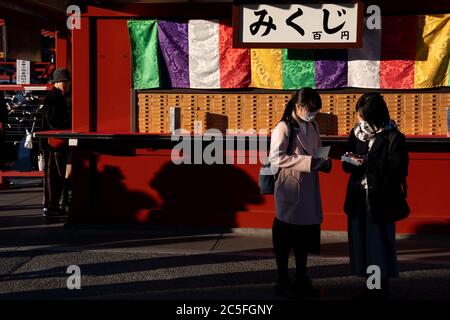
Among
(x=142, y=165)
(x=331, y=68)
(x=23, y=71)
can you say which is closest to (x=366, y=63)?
(x=331, y=68)

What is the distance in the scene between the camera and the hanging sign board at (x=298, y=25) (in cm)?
802

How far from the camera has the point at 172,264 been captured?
704cm

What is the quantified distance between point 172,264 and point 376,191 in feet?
8.01

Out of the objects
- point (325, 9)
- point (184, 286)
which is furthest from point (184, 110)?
point (184, 286)

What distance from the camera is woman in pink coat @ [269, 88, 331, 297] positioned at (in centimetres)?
575

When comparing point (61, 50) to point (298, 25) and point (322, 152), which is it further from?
point (322, 152)

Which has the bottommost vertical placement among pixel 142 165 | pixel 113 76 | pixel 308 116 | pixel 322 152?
pixel 142 165

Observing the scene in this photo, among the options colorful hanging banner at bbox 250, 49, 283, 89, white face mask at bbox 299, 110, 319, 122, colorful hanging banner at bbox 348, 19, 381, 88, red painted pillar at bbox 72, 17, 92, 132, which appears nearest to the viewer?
white face mask at bbox 299, 110, 319, 122

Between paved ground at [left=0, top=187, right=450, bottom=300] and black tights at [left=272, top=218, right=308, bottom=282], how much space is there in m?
0.27

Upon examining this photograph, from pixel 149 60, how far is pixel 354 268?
416 centimetres

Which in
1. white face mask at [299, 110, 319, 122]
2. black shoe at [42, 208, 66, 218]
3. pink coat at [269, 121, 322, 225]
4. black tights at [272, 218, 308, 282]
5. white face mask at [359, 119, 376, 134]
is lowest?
black shoe at [42, 208, 66, 218]

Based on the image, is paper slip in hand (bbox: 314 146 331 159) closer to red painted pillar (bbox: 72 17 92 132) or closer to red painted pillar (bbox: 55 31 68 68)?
red painted pillar (bbox: 72 17 92 132)

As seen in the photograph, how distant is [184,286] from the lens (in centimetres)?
624

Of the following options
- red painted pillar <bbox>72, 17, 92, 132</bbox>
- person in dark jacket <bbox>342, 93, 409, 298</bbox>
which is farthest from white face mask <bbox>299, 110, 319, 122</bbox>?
red painted pillar <bbox>72, 17, 92, 132</bbox>
